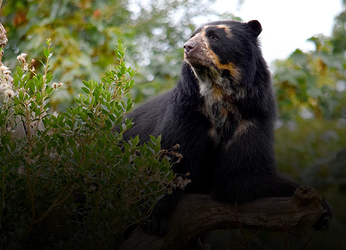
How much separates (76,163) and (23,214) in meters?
0.44

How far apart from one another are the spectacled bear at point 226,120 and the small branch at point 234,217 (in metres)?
0.11

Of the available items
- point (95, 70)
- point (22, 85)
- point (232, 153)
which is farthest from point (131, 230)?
point (95, 70)

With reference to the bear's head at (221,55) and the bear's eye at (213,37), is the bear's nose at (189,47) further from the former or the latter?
the bear's eye at (213,37)

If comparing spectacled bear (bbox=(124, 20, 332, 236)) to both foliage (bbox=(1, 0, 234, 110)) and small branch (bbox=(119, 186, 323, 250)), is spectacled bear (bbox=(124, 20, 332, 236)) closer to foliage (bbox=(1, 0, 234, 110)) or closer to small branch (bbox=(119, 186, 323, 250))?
small branch (bbox=(119, 186, 323, 250))

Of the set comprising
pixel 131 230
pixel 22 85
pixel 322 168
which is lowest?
pixel 322 168

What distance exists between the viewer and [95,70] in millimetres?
6230

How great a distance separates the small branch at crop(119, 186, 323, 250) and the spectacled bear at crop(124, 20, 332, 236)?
0.11 meters

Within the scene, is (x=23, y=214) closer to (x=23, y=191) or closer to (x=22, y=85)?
(x=23, y=191)

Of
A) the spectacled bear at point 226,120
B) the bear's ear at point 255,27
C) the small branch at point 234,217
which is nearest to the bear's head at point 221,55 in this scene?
the spectacled bear at point 226,120

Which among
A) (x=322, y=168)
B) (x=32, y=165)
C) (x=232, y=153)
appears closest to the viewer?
(x=32, y=165)

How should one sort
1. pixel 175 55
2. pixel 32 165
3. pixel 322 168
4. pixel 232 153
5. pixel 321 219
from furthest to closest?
1. pixel 322 168
2. pixel 175 55
3. pixel 232 153
4. pixel 321 219
5. pixel 32 165

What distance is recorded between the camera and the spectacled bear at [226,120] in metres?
3.59

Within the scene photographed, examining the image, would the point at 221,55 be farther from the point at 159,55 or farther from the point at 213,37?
the point at 159,55

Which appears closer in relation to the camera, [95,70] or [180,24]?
[95,70]
